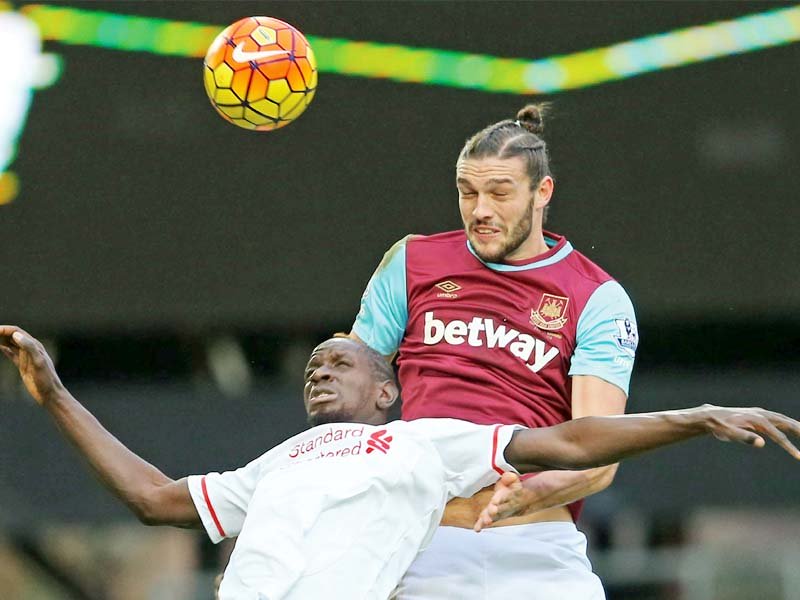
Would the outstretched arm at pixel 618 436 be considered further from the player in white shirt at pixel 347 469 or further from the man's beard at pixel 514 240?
the man's beard at pixel 514 240

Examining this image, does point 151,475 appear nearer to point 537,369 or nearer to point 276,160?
point 537,369

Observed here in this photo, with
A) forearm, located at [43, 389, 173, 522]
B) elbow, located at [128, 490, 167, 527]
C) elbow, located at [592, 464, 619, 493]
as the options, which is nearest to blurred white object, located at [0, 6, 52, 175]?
forearm, located at [43, 389, 173, 522]

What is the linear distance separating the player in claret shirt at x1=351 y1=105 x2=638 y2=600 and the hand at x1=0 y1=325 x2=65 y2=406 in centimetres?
117

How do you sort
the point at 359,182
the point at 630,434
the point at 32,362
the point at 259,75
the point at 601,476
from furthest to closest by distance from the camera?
the point at 359,182
the point at 259,75
the point at 601,476
the point at 32,362
the point at 630,434

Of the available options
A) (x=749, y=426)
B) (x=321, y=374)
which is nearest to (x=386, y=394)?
(x=321, y=374)

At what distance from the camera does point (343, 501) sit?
4.67m

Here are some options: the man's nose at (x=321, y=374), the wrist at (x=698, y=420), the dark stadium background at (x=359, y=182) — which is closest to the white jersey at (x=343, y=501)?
the man's nose at (x=321, y=374)

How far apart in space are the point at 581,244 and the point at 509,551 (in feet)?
18.4

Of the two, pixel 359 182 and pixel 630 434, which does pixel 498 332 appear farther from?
pixel 359 182

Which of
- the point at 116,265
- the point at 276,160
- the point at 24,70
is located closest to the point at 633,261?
the point at 276,160

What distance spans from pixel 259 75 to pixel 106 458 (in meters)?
1.74

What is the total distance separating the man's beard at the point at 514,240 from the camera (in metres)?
5.54

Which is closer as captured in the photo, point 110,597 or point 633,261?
point 633,261

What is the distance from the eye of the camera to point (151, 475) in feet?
16.9
